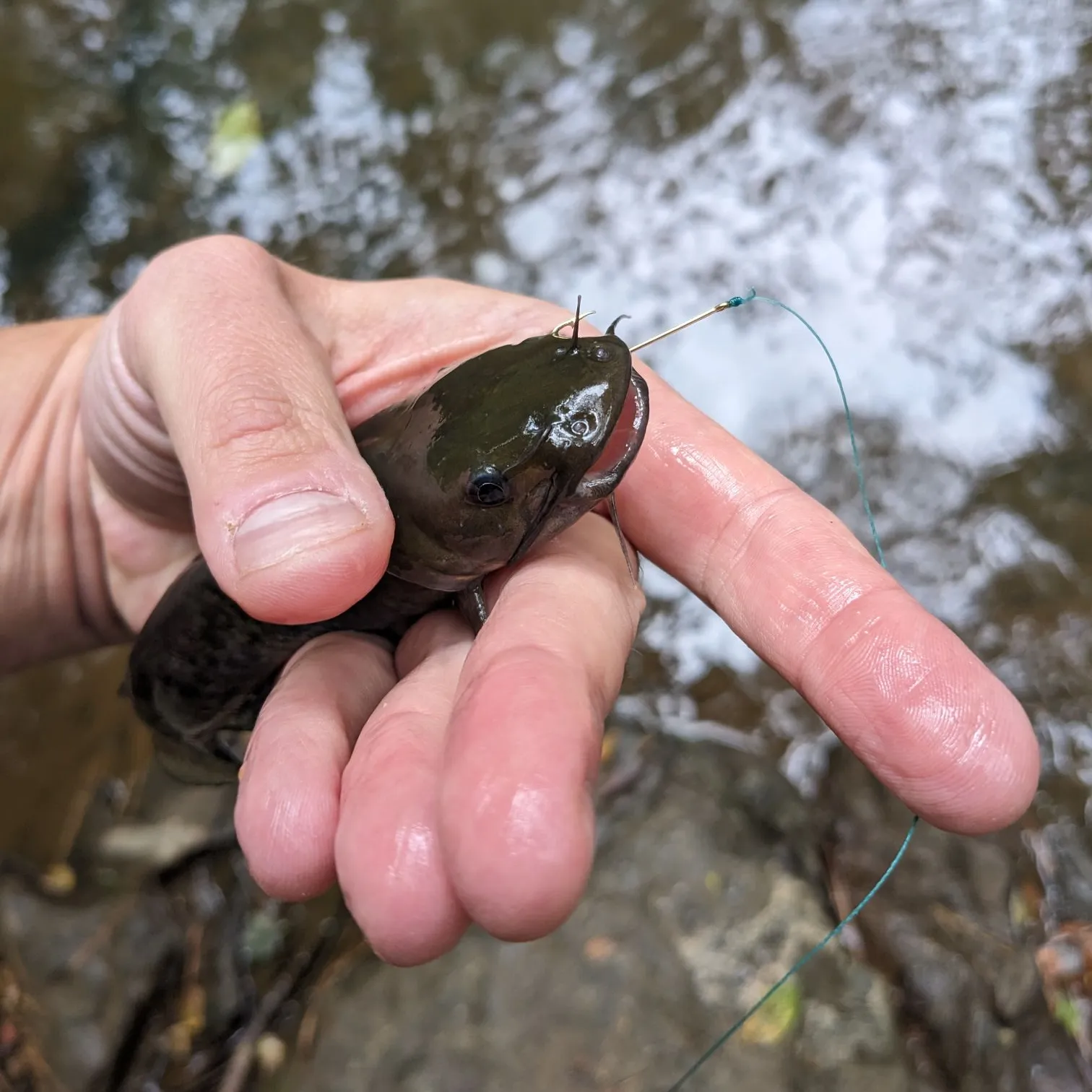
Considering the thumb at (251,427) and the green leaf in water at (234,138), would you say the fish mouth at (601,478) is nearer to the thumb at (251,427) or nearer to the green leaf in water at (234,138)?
the thumb at (251,427)

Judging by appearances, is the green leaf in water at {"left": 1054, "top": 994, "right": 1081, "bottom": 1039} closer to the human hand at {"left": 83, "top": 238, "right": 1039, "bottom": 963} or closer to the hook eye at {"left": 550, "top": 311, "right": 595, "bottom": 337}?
the human hand at {"left": 83, "top": 238, "right": 1039, "bottom": 963}

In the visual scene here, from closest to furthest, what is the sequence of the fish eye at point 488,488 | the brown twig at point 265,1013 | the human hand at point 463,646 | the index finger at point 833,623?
the human hand at point 463,646
the index finger at point 833,623
the fish eye at point 488,488
the brown twig at point 265,1013

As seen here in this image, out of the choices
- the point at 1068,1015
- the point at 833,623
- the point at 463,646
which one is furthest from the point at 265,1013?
the point at 1068,1015

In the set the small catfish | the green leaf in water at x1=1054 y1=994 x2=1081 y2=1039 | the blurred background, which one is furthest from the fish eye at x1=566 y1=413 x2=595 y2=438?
the green leaf in water at x1=1054 y1=994 x2=1081 y2=1039

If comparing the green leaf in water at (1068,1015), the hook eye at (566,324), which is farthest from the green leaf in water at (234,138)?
the green leaf in water at (1068,1015)

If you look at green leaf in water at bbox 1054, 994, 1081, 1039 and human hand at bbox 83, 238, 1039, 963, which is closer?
human hand at bbox 83, 238, 1039, 963

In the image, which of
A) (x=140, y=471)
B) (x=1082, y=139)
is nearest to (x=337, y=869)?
(x=140, y=471)

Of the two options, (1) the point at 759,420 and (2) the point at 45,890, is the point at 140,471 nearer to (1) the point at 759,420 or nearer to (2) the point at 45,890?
(2) the point at 45,890
